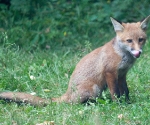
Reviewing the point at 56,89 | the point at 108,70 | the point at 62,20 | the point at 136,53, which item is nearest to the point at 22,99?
the point at 56,89

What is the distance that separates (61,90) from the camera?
25.4ft

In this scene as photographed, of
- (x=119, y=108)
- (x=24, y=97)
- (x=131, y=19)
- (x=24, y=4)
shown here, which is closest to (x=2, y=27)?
(x=24, y=4)

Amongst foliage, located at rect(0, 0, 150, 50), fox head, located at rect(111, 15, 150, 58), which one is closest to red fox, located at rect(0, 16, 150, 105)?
fox head, located at rect(111, 15, 150, 58)

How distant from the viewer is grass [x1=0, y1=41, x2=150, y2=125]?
597 cm

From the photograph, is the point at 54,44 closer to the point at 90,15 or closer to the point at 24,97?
the point at 90,15

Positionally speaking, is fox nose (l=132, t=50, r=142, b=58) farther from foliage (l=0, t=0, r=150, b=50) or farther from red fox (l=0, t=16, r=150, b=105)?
foliage (l=0, t=0, r=150, b=50)

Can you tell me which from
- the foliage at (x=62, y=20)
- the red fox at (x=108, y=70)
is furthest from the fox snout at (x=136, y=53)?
the foliage at (x=62, y=20)

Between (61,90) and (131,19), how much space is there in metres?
5.19

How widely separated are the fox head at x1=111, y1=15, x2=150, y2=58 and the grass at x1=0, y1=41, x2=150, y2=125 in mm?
808

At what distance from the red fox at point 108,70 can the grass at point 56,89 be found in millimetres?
259

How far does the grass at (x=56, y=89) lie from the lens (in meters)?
5.97

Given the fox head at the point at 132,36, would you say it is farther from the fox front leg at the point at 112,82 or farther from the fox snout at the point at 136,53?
the fox front leg at the point at 112,82

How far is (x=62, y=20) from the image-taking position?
11930 millimetres

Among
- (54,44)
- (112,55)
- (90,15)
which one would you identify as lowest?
(112,55)
